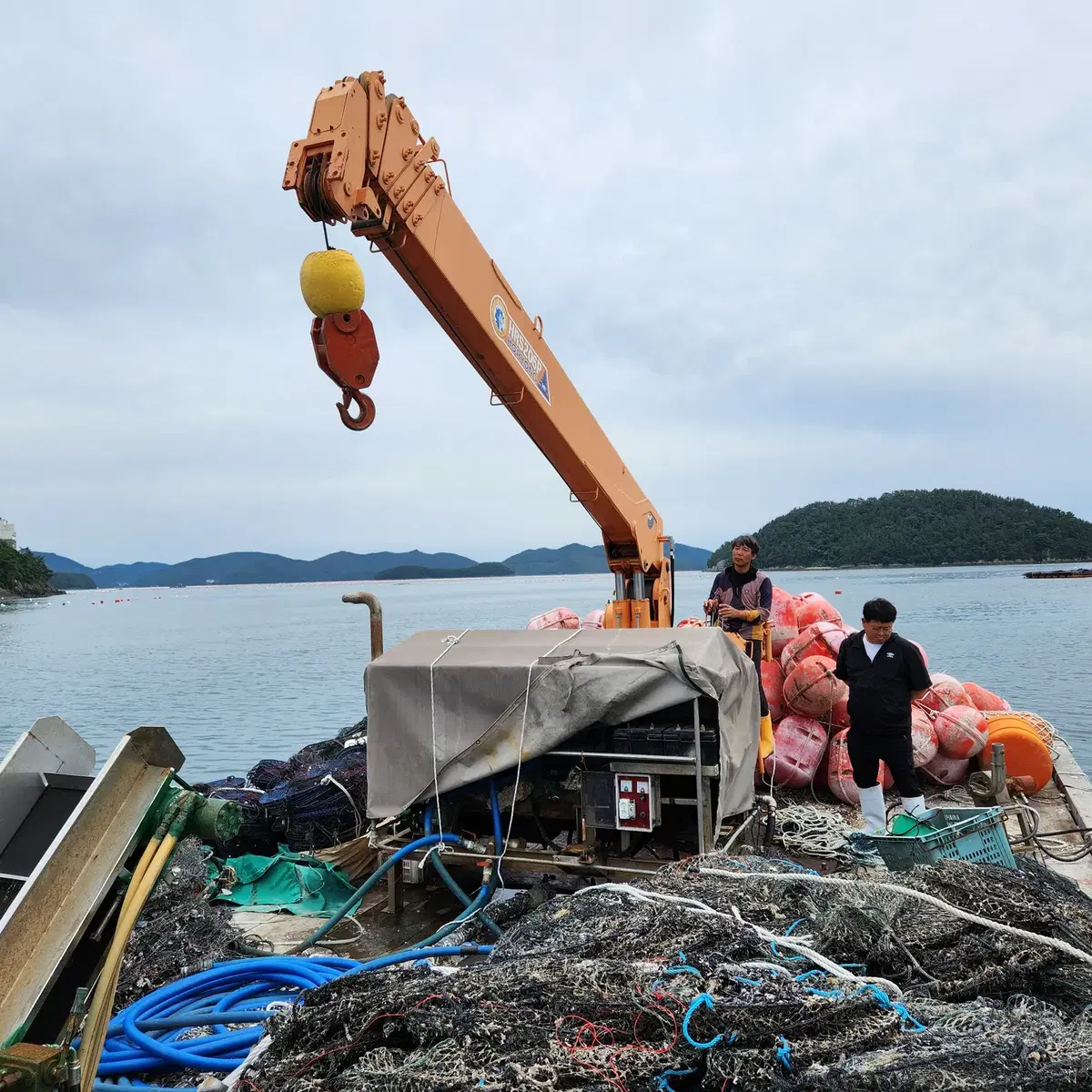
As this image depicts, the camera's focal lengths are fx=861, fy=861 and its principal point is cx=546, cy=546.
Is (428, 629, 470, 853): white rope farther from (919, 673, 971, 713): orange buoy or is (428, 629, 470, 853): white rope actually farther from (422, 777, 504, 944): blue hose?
(919, 673, 971, 713): orange buoy

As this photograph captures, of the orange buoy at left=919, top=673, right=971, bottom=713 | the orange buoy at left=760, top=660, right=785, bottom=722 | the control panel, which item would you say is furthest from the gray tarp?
the orange buoy at left=919, top=673, right=971, bottom=713

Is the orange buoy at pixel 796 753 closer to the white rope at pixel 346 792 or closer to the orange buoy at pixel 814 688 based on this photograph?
the orange buoy at pixel 814 688

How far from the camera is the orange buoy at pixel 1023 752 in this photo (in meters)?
8.01

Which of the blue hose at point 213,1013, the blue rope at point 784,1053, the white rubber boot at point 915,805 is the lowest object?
the blue hose at point 213,1013

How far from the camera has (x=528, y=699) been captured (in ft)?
18.0

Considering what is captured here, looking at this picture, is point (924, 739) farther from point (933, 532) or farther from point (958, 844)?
point (933, 532)

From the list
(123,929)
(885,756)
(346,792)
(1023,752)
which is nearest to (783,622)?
(1023,752)

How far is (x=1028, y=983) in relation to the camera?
126 inches

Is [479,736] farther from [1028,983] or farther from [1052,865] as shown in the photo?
[1052,865]

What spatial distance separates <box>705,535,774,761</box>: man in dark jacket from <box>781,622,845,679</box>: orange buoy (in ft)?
2.20

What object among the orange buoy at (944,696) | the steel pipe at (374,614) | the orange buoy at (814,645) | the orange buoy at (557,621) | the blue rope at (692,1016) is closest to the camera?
the blue rope at (692,1016)

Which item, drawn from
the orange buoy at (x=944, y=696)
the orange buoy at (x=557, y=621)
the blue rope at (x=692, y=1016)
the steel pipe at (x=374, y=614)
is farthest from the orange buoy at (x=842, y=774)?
the blue rope at (x=692, y=1016)

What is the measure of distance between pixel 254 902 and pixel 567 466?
15.6 feet

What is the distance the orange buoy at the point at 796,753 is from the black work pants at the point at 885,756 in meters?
1.88
